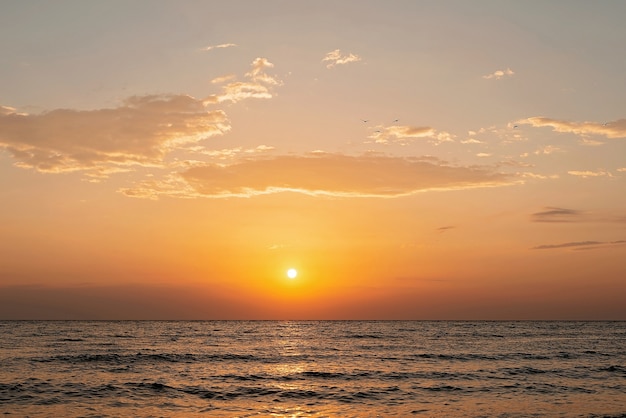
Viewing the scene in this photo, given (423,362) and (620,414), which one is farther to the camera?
(423,362)

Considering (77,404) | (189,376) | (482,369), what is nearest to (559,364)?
(482,369)

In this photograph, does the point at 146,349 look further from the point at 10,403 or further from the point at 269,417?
the point at 269,417

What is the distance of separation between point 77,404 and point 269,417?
12.1 metres

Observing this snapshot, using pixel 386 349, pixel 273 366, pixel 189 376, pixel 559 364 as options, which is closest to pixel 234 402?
pixel 189 376

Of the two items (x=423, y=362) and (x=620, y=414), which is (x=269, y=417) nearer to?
(x=620, y=414)

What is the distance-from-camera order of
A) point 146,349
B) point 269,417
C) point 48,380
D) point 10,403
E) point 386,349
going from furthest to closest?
point 386,349
point 146,349
point 48,380
point 10,403
point 269,417

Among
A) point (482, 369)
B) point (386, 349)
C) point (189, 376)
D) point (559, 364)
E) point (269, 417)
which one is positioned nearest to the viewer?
point (269, 417)

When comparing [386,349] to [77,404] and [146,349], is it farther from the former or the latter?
[77,404]

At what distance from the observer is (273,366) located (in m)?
55.1

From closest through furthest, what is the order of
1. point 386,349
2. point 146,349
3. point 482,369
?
point 482,369 → point 146,349 → point 386,349

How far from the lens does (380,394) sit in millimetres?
37844

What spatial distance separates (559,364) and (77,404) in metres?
47.9

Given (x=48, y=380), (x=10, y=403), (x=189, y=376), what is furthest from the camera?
(x=189, y=376)

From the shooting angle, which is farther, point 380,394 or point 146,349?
point 146,349
